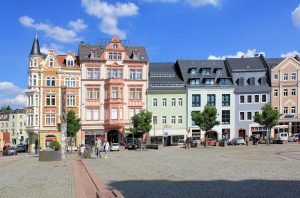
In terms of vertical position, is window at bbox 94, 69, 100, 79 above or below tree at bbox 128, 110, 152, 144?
above

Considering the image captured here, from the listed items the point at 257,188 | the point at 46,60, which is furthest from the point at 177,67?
the point at 257,188

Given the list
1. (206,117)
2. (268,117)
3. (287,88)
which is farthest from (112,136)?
(287,88)

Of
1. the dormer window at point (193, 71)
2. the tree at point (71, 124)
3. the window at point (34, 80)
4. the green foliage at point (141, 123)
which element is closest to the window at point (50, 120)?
the window at point (34, 80)

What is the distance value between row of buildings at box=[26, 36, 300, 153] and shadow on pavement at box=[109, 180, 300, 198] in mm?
51964

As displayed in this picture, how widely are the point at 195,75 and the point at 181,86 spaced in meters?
3.49

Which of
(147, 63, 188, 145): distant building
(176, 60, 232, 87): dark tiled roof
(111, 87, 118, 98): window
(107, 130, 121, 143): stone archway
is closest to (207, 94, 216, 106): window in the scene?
(176, 60, 232, 87): dark tiled roof

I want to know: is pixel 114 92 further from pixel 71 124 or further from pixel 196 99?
pixel 196 99

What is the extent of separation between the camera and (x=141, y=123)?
60.9 metres

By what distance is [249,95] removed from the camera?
232 feet

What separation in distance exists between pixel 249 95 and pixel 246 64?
19.8ft

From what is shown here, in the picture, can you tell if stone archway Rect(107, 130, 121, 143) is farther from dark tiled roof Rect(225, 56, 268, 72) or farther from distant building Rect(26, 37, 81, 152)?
dark tiled roof Rect(225, 56, 268, 72)

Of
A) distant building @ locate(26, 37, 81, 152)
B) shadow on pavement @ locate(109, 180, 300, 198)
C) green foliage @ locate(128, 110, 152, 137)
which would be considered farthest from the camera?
distant building @ locate(26, 37, 81, 152)

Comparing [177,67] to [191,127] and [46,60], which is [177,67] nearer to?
[191,127]

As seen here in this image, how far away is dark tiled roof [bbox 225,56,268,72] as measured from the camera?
238 feet
